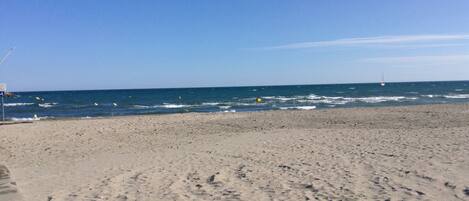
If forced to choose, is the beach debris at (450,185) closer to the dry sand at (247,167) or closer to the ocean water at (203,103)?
the dry sand at (247,167)

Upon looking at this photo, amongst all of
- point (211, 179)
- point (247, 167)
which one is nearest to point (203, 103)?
point (247, 167)

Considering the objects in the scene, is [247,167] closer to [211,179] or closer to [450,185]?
[211,179]

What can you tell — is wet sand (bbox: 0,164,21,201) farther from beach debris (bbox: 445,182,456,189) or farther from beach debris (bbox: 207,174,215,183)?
beach debris (bbox: 445,182,456,189)

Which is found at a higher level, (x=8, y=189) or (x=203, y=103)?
(x=8, y=189)

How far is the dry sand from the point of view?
6320mm

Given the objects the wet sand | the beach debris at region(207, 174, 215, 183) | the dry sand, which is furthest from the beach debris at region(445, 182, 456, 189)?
the wet sand

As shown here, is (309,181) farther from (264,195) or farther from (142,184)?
(142,184)

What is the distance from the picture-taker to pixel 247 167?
826cm

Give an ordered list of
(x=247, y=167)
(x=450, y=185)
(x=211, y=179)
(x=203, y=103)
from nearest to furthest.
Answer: (x=450, y=185)
(x=211, y=179)
(x=247, y=167)
(x=203, y=103)

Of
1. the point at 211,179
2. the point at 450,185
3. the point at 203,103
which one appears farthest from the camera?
the point at 203,103

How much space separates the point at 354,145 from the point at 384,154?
1.53 metres

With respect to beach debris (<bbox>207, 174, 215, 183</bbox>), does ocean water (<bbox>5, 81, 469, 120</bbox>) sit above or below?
below

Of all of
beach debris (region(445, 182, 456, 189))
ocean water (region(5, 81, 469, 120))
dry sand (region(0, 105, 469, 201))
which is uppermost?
beach debris (region(445, 182, 456, 189))

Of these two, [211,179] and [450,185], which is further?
[211,179]
